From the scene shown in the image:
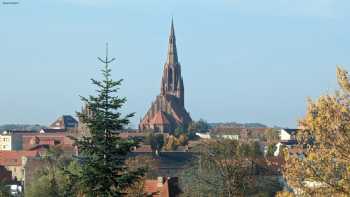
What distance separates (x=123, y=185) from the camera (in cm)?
2050

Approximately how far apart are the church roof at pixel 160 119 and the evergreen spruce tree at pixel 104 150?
16913 centimetres

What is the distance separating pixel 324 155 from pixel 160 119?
176 metres

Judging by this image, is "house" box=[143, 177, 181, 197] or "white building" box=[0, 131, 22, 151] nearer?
"house" box=[143, 177, 181, 197]

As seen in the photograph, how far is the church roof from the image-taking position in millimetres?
190238

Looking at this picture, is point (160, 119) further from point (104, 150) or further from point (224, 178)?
point (104, 150)

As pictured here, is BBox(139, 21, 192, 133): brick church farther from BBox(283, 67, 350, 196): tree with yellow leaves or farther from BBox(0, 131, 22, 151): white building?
BBox(283, 67, 350, 196): tree with yellow leaves

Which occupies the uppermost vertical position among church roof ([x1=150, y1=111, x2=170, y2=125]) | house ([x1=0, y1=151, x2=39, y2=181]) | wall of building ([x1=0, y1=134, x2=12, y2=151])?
church roof ([x1=150, y1=111, x2=170, y2=125])

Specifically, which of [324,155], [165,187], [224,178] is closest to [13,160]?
[165,187]

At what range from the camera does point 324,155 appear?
14.3 meters

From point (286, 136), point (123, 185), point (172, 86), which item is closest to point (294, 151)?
point (123, 185)

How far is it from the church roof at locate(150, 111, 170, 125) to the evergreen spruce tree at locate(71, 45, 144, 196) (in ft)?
555

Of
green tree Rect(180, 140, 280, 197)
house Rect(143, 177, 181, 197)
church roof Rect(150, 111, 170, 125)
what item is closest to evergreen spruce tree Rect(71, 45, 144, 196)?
green tree Rect(180, 140, 280, 197)

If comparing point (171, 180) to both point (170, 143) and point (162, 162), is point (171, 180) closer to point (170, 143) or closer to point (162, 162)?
point (162, 162)

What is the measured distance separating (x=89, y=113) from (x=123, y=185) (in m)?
1.71
